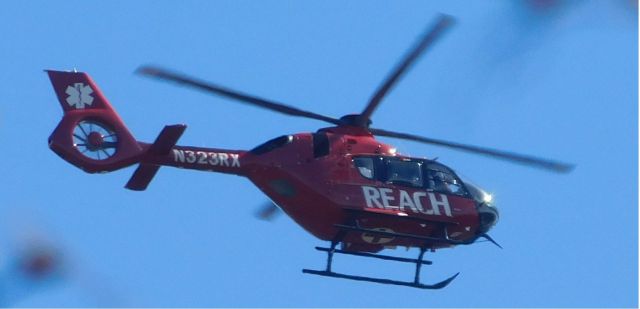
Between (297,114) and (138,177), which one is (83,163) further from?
(297,114)

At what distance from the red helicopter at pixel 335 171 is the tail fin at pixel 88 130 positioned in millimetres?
16

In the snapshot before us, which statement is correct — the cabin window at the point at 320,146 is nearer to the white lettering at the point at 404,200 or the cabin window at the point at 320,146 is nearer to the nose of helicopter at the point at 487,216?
the white lettering at the point at 404,200

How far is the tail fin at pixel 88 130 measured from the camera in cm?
3550

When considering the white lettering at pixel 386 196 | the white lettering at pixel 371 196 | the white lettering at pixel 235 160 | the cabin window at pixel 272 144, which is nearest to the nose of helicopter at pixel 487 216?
the white lettering at pixel 386 196

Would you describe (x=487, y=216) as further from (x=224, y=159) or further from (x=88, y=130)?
(x=88, y=130)

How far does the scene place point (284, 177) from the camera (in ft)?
120

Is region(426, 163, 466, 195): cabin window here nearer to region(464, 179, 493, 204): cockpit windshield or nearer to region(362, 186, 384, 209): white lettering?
region(464, 179, 493, 204): cockpit windshield

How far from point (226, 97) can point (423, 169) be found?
3.65 m

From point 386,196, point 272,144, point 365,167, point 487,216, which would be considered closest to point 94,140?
point 272,144

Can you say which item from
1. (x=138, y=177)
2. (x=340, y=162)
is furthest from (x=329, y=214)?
(x=138, y=177)

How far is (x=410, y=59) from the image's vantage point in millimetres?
36781

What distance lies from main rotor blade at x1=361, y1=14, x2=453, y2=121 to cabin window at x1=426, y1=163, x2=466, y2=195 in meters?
1.40

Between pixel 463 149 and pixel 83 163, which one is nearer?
pixel 83 163

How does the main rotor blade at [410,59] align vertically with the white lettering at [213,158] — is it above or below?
above
